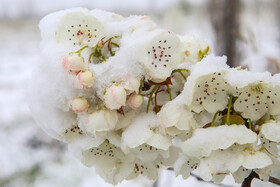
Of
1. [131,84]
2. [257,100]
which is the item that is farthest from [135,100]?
[257,100]

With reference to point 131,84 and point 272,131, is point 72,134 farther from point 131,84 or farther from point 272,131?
point 272,131

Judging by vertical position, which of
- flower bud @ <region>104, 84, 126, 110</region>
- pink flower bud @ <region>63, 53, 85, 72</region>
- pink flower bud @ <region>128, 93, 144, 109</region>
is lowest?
pink flower bud @ <region>128, 93, 144, 109</region>

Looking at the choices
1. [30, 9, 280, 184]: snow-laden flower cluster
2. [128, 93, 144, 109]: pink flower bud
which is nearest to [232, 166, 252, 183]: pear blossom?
[30, 9, 280, 184]: snow-laden flower cluster

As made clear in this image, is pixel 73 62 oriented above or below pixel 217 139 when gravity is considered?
above

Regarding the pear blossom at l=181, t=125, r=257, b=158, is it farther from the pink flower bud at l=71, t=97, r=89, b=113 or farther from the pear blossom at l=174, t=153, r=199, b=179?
the pink flower bud at l=71, t=97, r=89, b=113

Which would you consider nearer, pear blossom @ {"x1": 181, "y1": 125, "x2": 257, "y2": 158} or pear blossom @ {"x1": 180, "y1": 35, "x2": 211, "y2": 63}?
pear blossom @ {"x1": 181, "y1": 125, "x2": 257, "y2": 158}

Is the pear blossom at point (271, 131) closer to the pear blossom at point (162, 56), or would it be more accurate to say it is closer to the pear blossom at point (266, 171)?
the pear blossom at point (266, 171)
